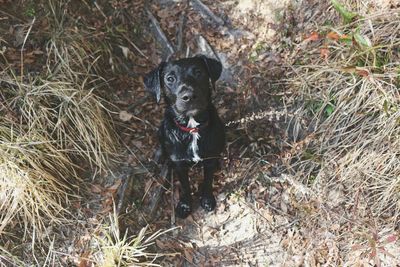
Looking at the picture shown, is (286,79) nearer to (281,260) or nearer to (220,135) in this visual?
(220,135)

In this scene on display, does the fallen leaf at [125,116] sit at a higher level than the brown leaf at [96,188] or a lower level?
higher

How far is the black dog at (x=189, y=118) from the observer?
11.4 ft

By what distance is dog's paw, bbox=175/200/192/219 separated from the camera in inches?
164

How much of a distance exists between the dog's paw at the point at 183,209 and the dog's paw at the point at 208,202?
0.43 feet

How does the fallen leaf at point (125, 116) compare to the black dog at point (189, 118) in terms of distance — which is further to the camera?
the fallen leaf at point (125, 116)

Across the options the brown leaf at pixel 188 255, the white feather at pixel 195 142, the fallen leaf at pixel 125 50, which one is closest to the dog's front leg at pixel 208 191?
the white feather at pixel 195 142

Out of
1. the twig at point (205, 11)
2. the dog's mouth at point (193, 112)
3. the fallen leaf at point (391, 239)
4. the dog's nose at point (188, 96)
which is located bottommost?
the fallen leaf at point (391, 239)

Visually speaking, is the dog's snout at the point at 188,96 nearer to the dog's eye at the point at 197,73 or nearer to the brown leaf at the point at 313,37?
the dog's eye at the point at 197,73

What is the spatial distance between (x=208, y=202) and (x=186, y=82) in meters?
1.25

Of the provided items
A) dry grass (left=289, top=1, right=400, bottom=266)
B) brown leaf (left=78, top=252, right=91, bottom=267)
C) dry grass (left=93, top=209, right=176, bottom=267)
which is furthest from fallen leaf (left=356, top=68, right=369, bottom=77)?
brown leaf (left=78, top=252, right=91, bottom=267)

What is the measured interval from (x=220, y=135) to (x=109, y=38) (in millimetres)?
1723

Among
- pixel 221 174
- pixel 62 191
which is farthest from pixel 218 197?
pixel 62 191

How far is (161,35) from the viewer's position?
16.1 feet

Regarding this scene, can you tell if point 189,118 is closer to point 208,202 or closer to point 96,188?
point 208,202
